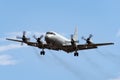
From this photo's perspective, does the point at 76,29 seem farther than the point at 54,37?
A: Yes

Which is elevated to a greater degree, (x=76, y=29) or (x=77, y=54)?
(x=76, y=29)

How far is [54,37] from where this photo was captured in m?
87.7

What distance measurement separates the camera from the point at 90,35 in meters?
90.1

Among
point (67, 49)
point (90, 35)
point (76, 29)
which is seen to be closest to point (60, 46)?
point (67, 49)

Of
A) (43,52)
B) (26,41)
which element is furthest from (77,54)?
(26,41)

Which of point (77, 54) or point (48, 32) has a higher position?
point (48, 32)

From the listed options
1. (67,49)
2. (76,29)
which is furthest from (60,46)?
(76,29)

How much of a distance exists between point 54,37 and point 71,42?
475cm

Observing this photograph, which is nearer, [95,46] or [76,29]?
[95,46]

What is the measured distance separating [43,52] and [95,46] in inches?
554

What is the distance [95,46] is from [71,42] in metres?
6.65

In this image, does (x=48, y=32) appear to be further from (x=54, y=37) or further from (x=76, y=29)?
(x=76, y=29)

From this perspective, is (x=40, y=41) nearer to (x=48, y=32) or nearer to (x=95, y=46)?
(x=48, y=32)

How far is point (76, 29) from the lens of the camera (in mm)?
120375
